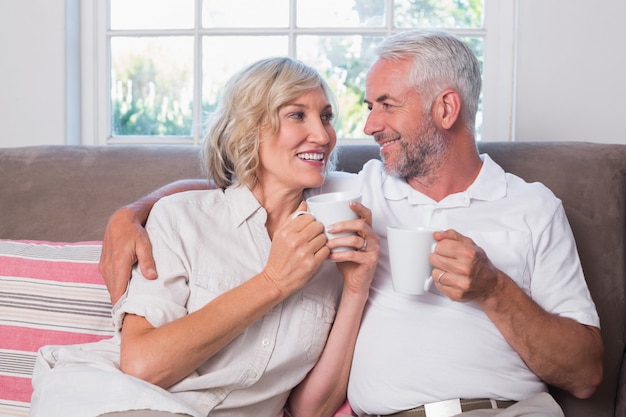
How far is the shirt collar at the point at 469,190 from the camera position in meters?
1.71

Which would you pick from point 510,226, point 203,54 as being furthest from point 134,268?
point 203,54

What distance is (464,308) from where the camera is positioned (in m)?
1.58

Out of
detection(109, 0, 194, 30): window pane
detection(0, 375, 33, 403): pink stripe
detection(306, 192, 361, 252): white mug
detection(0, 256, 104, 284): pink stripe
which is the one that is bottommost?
detection(0, 375, 33, 403): pink stripe

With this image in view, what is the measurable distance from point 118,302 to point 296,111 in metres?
0.57

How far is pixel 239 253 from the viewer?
156 centimetres

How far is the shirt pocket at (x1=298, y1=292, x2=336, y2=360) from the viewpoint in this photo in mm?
1554

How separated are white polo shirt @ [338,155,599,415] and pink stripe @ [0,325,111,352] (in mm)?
650

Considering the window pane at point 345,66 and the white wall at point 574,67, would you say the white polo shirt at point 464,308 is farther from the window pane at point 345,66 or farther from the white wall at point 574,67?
the window pane at point 345,66

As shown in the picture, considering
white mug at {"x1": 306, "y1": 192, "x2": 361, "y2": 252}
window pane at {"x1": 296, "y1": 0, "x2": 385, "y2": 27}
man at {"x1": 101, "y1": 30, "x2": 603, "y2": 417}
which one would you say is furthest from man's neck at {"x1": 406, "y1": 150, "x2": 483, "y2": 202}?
window pane at {"x1": 296, "y1": 0, "x2": 385, "y2": 27}

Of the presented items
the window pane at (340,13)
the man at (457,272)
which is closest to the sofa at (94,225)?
the man at (457,272)

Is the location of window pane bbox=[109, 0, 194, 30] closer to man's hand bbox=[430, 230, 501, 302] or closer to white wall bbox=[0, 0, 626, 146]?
white wall bbox=[0, 0, 626, 146]

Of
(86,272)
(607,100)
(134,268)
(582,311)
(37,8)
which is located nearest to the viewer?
(134,268)

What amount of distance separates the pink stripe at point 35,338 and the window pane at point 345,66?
1.25m

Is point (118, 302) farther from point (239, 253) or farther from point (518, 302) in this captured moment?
point (518, 302)
